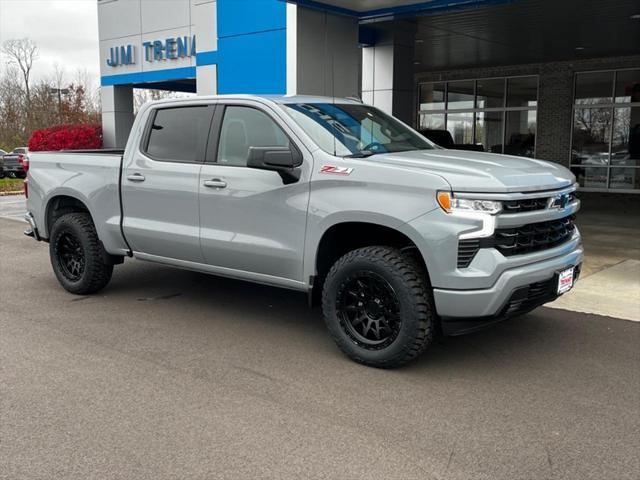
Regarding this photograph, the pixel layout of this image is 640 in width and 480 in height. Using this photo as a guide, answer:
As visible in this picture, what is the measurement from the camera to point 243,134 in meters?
5.68

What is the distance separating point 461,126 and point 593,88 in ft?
15.0

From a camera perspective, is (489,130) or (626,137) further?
(489,130)

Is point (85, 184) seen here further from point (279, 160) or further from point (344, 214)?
point (344, 214)

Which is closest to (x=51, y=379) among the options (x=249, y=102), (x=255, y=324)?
(x=255, y=324)

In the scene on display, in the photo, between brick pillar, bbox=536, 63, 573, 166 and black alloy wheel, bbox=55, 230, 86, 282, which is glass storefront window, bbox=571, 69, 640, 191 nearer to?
brick pillar, bbox=536, 63, 573, 166

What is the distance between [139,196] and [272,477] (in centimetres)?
366

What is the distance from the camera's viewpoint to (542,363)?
500 centimetres

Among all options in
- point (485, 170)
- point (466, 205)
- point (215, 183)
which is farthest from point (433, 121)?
point (466, 205)

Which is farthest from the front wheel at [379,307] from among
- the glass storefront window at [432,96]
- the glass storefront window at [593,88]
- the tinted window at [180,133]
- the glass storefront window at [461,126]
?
the glass storefront window at [432,96]

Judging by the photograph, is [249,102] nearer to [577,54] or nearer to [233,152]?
[233,152]

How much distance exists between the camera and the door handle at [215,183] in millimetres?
5574

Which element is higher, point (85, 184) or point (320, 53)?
point (320, 53)

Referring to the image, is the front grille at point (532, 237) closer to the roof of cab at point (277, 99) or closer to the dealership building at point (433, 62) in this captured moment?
the roof of cab at point (277, 99)

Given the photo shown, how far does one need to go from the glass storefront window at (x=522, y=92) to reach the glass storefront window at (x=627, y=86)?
251 centimetres
